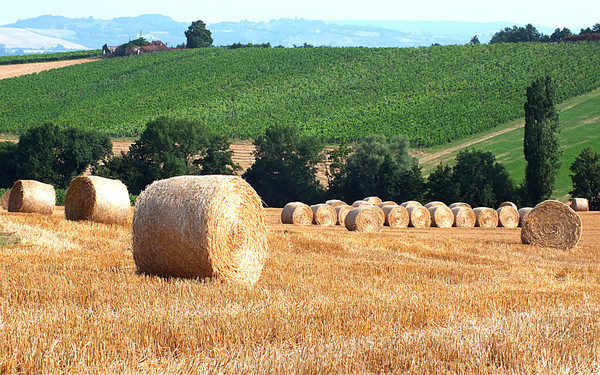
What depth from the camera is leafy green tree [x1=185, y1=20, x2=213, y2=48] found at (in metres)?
132

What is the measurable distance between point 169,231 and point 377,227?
1606cm

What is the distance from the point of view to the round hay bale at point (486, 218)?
105 feet

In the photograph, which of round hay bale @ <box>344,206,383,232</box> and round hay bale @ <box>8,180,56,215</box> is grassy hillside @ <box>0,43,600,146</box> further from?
round hay bale @ <box>8,180,56,215</box>

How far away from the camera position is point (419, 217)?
30094 millimetres

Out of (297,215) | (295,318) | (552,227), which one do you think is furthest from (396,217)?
(295,318)

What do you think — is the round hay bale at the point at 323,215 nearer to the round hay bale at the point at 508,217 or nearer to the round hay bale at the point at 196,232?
the round hay bale at the point at 508,217

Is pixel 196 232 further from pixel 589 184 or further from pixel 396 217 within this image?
pixel 589 184

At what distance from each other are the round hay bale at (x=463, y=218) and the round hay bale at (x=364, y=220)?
5.98 metres

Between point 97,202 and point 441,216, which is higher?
Result: point 97,202

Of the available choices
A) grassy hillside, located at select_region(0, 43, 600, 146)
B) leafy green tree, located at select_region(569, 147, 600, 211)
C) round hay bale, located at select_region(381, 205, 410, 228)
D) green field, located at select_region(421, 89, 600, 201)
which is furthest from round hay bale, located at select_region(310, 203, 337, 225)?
grassy hillside, located at select_region(0, 43, 600, 146)

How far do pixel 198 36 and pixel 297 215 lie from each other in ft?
354

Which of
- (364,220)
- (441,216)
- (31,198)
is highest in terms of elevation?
(31,198)

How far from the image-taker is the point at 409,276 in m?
12.1

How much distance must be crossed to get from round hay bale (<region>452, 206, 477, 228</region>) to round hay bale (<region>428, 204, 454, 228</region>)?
25 centimetres
